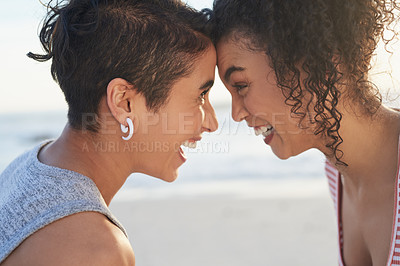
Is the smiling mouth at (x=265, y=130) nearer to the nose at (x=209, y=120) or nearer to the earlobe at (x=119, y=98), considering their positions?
the nose at (x=209, y=120)

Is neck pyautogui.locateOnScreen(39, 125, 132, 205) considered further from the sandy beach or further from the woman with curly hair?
the sandy beach

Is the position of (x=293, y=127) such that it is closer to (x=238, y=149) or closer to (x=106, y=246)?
(x=106, y=246)

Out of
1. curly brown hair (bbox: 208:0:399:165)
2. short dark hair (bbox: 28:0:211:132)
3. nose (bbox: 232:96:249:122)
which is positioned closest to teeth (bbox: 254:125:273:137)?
nose (bbox: 232:96:249:122)

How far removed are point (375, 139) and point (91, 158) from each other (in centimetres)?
147

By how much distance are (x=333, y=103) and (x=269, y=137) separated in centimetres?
56

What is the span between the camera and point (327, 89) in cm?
237

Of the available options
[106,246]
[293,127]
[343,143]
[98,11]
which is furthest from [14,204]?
[343,143]

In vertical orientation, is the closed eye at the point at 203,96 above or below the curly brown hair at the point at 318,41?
below

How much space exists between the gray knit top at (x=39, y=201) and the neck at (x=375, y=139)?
4.33ft

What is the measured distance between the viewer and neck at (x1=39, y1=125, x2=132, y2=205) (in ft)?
7.00

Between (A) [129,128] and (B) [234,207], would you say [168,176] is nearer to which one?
(A) [129,128]

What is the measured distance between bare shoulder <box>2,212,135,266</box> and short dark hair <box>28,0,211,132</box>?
23.8 inches

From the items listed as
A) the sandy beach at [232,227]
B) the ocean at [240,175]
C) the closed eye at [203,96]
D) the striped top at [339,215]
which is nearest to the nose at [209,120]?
the closed eye at [203,96]

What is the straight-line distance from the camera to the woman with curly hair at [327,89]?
2293mm
